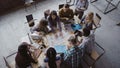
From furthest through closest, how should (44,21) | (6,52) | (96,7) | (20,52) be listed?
(96,7) < (6,52) < (44,21) < (20,52)

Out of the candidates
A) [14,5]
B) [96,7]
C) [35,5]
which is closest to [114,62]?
[96,7]

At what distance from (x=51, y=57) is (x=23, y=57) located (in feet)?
1.77

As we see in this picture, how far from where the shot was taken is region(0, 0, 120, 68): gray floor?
498cm

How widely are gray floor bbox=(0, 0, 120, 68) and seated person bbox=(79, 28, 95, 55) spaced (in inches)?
28.2

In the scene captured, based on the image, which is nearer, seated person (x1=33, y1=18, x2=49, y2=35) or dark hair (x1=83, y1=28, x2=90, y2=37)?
dark hair (x1=83, y1=28, x2=90, y2=37)

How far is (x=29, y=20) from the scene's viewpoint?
5.07 m

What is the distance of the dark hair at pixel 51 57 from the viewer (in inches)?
141

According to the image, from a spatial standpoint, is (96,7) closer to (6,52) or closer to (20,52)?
(6,52)

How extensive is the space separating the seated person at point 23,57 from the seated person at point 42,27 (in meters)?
0.74

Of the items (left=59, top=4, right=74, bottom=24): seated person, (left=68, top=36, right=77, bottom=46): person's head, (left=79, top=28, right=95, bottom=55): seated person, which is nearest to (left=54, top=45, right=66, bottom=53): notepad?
(left=68, top=36, right=77, bottom=46): person's head

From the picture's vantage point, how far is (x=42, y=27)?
4309mm

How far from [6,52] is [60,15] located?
182 centimetres

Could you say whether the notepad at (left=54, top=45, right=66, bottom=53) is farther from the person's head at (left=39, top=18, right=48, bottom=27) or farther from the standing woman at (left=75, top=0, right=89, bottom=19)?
the standing woman at (left=75, top=0, right=89, bottom=19)

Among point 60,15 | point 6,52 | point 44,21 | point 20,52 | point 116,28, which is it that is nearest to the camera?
point 20,52
